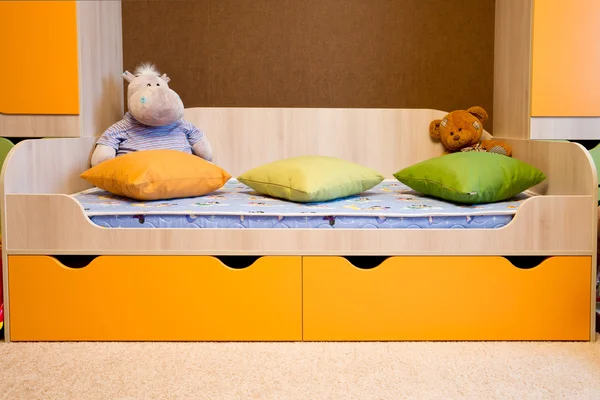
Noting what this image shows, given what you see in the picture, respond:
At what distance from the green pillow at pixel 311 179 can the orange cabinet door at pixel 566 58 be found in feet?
2.14

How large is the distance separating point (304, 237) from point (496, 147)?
956mm

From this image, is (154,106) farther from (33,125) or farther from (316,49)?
(316,49)

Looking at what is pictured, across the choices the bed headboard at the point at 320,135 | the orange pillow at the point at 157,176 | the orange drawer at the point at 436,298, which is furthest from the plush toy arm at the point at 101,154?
the orange drawer at the point at 436,298

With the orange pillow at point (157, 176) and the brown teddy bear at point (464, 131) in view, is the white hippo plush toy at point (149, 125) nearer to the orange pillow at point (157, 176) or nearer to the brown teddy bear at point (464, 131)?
the orange pillow at point (157, 176)

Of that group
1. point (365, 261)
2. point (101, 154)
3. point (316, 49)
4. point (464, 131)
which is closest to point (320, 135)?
point (316, 49)

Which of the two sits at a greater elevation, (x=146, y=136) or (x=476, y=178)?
(x=146, y=136)

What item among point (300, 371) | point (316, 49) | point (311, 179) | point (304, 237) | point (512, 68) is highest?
point (316, 49)

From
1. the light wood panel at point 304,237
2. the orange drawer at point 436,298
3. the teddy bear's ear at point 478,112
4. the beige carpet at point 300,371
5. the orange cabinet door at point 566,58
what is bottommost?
the beige carpet at point 300,371

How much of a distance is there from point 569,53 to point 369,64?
0.87m

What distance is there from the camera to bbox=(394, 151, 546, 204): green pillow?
78.3 inches

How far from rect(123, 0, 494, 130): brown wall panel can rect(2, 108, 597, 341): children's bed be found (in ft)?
3.61

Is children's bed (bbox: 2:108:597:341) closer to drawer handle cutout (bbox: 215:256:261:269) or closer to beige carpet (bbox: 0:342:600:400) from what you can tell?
beige carpet (bbox: 0:342:600:400)

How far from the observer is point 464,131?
102 inches

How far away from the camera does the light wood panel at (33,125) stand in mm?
2324
